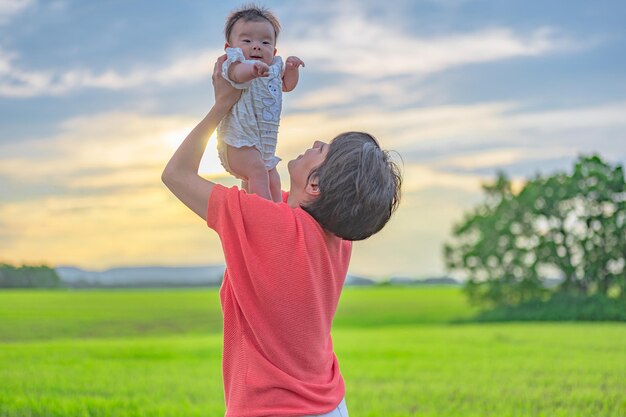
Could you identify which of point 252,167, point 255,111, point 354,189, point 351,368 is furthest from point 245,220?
point 351,368

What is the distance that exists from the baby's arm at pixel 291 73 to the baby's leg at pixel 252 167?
30 cm

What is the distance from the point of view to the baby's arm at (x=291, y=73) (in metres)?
2.80

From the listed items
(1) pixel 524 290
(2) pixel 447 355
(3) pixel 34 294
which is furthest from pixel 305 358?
(3) pixel 34 294

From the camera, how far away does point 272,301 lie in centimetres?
227

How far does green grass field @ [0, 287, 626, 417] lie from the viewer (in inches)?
259

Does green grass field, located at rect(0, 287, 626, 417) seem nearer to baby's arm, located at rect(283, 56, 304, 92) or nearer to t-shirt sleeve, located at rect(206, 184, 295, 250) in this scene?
baby's arm, located at rect(283, 56, 304, 92)

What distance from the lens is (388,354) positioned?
1065 cm

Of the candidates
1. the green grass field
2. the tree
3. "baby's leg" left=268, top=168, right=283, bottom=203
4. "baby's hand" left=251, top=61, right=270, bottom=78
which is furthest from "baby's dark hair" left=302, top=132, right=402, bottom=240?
the tree

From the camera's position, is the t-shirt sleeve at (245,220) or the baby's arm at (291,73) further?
the baby's arm at (291,73)

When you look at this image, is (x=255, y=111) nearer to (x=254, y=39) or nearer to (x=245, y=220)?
(x=254, y=39)

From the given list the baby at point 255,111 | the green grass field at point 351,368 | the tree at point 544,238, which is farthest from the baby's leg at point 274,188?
the tree at point 544,238

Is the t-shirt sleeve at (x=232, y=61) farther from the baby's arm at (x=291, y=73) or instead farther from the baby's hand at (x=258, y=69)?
the baby's arm at (x=291, y=73)

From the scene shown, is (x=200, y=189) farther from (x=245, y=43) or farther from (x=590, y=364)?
(x=590, y=364)

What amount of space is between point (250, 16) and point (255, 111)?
0.35 m
